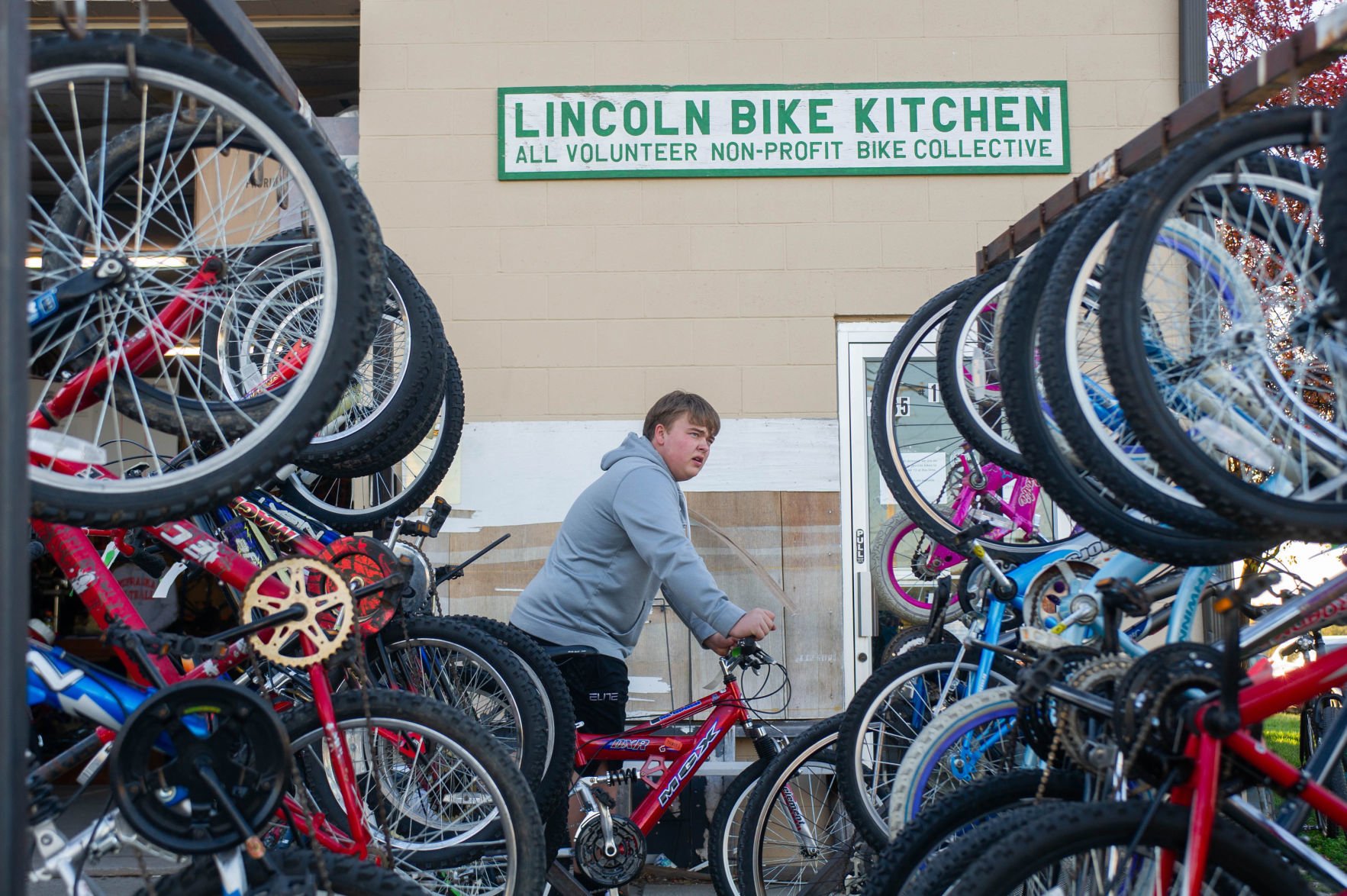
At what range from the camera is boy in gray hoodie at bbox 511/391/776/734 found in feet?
14.0

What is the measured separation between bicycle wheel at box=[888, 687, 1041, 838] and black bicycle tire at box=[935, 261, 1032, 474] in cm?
86

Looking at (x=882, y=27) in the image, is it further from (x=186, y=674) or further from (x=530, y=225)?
(x=186, y=674)

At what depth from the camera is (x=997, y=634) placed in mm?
3721

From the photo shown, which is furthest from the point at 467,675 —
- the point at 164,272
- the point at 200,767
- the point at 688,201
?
the point at 688,201

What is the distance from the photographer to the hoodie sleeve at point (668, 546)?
4172 mm

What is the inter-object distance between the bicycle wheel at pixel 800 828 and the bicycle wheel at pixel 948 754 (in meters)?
0.80

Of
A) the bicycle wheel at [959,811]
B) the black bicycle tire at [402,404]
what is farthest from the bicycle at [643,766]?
the bicycle wheel at [959,811]

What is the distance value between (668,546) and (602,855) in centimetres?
113

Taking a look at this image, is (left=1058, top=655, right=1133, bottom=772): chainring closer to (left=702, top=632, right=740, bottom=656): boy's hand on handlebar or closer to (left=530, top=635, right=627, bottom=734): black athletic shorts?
(left=702, top=632, right=740, bottom=656): boy's hand on handlebar

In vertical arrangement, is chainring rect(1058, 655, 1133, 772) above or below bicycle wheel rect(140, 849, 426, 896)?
above

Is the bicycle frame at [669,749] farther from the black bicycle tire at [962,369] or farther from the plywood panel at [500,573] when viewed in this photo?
the plywood panel at [500,573]

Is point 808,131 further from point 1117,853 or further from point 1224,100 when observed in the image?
point 1117,853

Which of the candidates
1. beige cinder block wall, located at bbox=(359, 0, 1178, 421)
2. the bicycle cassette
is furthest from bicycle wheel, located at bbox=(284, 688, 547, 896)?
beige cinder block wall, located at bbox=(359, 0, 1178, 421)

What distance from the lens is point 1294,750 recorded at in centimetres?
780
